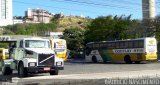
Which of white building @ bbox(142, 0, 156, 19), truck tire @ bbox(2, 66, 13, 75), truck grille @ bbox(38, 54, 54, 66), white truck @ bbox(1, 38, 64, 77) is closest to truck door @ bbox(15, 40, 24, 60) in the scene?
white truck @ bbox(1, 38, 64, 77)

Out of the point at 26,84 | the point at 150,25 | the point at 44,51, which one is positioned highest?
the point at 150,25

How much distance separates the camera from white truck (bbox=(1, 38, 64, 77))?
899 inches

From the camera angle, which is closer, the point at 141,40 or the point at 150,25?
the point at 141,40

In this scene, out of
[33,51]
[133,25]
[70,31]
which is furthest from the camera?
[70,31]

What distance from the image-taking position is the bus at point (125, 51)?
42.7 meters

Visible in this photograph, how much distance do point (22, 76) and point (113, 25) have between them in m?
44.3

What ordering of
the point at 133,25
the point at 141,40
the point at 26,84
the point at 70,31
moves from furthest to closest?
the point at 70,31, the point at 133,25, the point at 141,40, the point at 26,84

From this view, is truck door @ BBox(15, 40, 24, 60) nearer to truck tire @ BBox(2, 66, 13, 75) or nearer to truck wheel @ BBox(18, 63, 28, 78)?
truck wheel @ BBox(18, 63, 28, 78)

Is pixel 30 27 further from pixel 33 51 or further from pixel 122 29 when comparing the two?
pixel 33 51

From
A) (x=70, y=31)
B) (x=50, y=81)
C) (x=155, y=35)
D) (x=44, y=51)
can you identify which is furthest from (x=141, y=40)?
(x=70, y=31)

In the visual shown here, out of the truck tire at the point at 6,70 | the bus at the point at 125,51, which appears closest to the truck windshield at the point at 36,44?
the truck tire at the point at 6,70

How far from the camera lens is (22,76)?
23.5 metres

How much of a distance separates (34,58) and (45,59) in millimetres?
Result: 712

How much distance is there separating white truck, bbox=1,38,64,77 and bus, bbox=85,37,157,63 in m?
20.4
